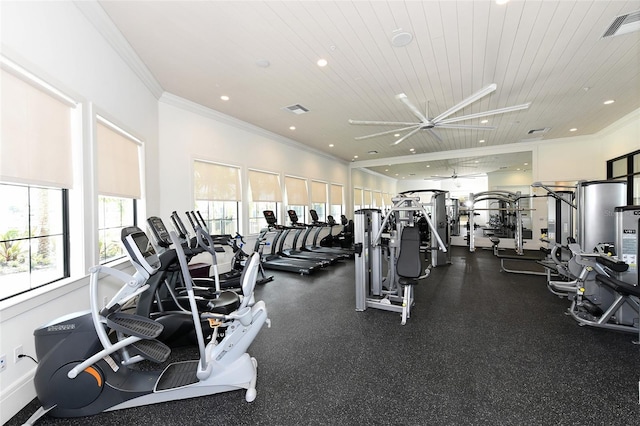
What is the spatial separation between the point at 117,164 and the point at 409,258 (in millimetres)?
3908

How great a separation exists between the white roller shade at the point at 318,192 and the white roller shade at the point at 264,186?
1925 mm

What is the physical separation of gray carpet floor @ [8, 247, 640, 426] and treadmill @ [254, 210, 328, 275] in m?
1.93

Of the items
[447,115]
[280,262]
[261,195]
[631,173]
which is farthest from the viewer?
[261,195]

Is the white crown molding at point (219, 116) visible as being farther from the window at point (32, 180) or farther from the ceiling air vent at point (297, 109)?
the window at point (32, 180)

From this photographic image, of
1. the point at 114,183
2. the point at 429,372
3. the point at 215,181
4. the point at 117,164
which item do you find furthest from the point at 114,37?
the point at 429,372

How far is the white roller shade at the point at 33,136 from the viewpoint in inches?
72.8

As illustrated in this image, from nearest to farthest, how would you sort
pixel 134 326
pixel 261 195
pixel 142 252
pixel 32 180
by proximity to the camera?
pixel 134 326 → pixel 142 252 → pixel 32 180 → pixel 261 195

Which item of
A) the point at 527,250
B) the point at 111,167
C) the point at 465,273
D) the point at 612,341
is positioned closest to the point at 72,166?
the point at 111,167

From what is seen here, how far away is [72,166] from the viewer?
252cm

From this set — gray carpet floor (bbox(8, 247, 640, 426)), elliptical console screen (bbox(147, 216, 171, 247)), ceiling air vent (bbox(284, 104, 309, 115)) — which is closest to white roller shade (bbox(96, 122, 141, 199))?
elliptical console screen (bbox(147, 216, 171, 247))

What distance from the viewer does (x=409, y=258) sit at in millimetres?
3600

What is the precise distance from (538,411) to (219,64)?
493 centimetres

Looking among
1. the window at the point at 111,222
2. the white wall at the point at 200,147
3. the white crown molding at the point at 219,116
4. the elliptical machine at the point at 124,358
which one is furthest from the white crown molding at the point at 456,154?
the elliptical machine at the point at 124,358

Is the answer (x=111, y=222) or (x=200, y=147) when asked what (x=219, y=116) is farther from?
(x=111, y=222)
